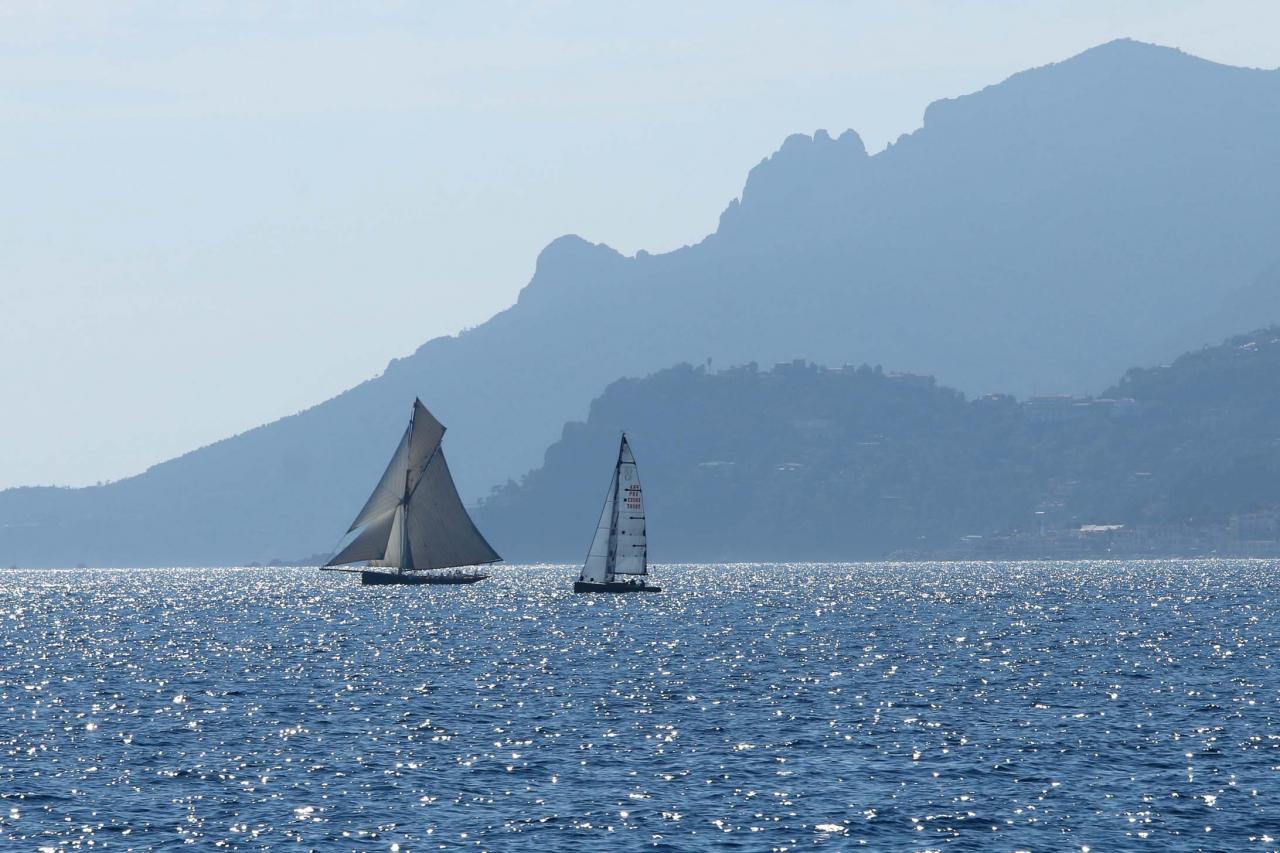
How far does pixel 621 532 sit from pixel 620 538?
3477mm

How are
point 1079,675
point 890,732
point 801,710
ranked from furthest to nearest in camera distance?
point 1079,675 < point 801,710 < point 890,732

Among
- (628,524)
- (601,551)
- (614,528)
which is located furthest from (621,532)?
(601,551)

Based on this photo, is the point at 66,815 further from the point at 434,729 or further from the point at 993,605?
the point at 993,605

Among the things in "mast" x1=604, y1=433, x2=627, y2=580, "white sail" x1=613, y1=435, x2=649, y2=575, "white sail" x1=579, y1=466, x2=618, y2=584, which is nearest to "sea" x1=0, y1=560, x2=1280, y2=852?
"mast" x1=604, y1=433, x2=627, y2=580

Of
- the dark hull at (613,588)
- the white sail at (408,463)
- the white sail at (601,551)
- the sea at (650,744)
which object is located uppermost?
the white sail at (408,463)

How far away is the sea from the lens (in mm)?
54906

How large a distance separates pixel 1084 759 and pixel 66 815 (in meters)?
36.2

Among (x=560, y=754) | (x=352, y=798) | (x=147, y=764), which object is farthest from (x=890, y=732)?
(x=147, y=764)

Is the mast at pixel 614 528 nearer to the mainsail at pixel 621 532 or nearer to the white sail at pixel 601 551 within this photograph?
the mainsail at pixel 621 532

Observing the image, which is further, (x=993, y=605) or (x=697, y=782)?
(x=993, y=605)

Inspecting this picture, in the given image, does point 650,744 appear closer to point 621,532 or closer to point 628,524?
point 628,524

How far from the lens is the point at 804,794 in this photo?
6075 centimetres

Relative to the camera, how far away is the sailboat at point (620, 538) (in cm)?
17850

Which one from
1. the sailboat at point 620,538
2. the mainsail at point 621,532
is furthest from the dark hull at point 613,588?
the mainsail at point 621,532
